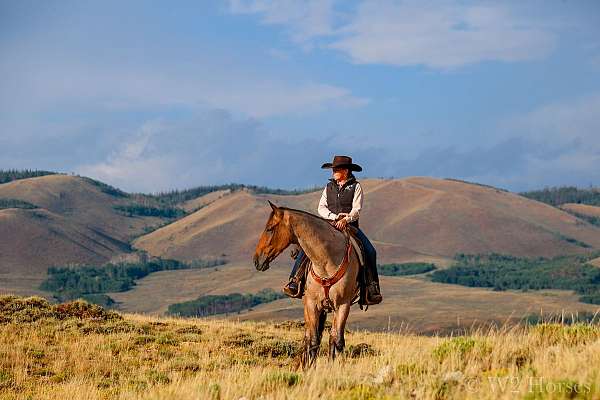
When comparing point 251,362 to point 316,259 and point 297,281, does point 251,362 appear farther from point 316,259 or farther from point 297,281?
point 316,259

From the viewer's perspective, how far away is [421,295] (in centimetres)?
17462

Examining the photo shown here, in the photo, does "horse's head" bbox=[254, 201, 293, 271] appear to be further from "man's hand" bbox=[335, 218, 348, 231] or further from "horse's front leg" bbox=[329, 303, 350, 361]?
"horse's front leg" bbox=[329, 303, 350, 361]

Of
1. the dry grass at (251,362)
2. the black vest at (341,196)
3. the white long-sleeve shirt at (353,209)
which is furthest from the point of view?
the black vest at (341,196)

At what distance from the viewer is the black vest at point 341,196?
15.5 metres

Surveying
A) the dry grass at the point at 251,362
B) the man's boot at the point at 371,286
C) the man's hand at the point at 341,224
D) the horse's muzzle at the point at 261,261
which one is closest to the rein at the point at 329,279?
the man's hand at the point at 341,224

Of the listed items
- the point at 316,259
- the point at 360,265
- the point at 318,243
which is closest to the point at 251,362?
the point at 360,265

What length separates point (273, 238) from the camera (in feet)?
46.4

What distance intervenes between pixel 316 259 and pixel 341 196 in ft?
5.27

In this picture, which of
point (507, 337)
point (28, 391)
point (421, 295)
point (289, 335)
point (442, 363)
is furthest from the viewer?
point (421, 295)

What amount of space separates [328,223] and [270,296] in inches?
6808

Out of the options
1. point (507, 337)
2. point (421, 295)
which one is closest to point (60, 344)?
point (507, 337)

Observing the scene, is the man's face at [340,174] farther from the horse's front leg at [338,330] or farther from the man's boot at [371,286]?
the horse's front leg at [338,330]

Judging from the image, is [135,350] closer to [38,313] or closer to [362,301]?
[38,313]

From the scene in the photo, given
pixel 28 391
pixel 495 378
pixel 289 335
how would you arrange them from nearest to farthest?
1. pixel 495 378
2. pixel 28 391
3. pixel 289 335
